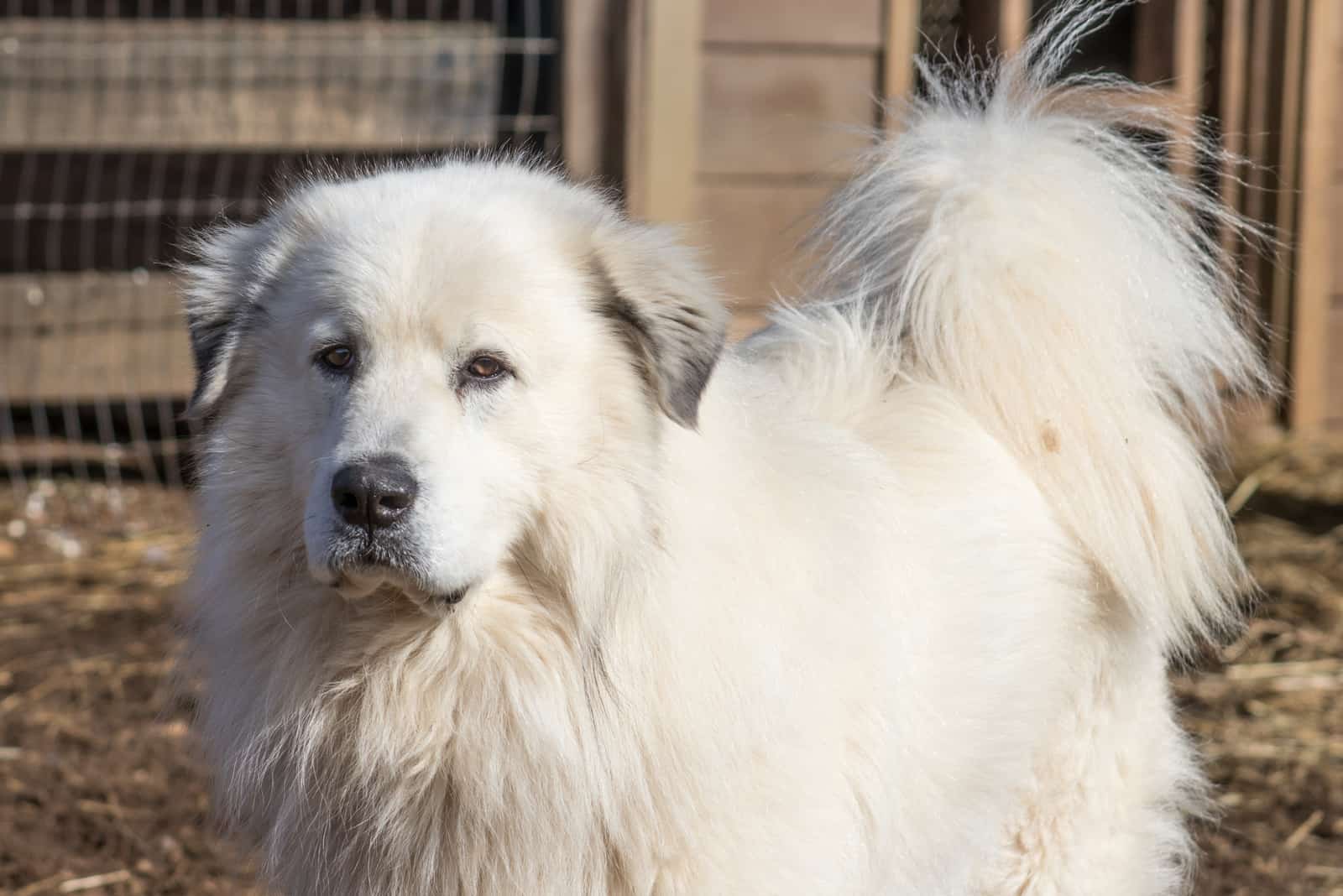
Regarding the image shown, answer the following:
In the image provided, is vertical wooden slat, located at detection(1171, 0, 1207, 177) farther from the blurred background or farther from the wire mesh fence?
the wire mesh fence

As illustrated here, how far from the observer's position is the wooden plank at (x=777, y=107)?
6043 mm

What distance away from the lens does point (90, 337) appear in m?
6.64

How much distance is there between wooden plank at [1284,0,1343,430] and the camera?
662 cm

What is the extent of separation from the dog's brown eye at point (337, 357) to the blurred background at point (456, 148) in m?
3.11

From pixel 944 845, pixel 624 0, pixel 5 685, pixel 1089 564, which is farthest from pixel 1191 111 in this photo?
pixel 5 685

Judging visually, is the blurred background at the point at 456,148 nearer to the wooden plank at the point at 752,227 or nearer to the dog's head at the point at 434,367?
the wooden plank at the point at 752,227

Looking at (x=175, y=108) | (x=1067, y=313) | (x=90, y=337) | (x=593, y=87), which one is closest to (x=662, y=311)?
(x=1067, y=313)

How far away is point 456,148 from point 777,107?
148 cm

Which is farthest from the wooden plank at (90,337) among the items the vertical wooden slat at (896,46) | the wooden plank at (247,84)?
the vertical wooden slat at (896,46)

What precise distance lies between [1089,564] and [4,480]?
17.9 ft

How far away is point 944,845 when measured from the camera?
105 inches

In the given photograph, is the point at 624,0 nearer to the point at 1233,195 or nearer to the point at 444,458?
the point at 1233,195

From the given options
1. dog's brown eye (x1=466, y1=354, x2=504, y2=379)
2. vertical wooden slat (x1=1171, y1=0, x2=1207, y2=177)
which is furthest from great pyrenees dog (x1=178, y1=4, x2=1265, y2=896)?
vertical wooden slat (x1=1171, y1=0, x2=1207, y2=177)

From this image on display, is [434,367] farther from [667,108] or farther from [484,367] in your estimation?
[667,108]
